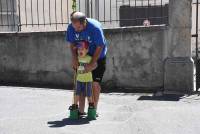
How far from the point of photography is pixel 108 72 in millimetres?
10219

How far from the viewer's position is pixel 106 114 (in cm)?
785

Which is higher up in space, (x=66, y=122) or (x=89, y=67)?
(x=89, y=67)

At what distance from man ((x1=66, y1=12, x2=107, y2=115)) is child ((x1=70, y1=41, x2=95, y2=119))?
0.06 m

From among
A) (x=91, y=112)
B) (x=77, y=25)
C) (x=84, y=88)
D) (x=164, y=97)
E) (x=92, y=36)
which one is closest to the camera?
(x=77, y=25)

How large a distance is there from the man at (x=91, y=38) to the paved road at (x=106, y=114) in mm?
560

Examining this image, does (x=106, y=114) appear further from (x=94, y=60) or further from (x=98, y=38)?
(x=98, y=38)

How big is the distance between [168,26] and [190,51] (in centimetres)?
60

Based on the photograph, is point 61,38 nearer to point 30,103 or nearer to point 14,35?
point 14,35

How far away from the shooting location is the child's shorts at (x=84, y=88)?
24.5 feet

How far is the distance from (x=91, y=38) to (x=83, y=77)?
22.3 inches

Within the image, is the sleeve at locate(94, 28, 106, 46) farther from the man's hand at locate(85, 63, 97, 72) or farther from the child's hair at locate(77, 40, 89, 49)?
the man's hand at locate(85, 63, 97, 72)

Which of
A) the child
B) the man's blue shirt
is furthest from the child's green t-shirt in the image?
the man's blue shirt

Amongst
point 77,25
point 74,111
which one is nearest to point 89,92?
point 74,111

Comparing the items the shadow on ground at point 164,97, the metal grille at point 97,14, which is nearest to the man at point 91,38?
the shadow on ground at point 164,97
